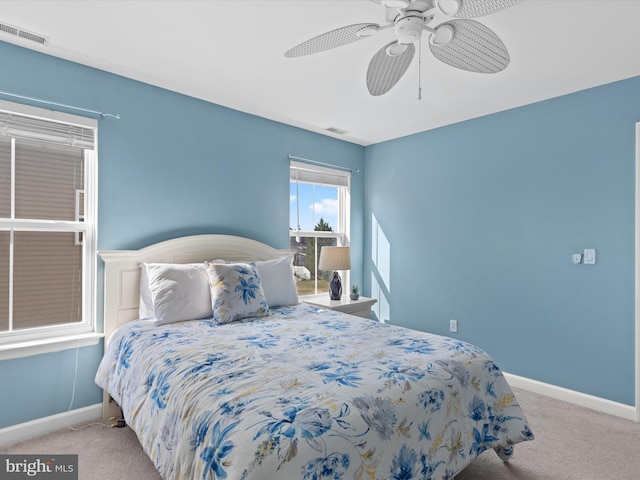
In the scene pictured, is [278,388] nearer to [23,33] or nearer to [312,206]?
[23,33]

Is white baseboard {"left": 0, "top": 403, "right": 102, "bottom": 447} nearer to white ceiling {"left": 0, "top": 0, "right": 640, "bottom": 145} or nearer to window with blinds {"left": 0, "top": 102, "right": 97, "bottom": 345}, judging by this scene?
window with blinds {"left": 0, "top": 102, "right": 97, "bottom": 345}

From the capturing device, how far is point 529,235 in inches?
131

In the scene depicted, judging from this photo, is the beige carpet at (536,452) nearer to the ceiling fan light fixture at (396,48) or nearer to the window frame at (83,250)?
the window frame at (83,250)

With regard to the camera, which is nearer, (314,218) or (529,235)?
(529,235)

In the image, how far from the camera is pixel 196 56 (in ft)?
8.27

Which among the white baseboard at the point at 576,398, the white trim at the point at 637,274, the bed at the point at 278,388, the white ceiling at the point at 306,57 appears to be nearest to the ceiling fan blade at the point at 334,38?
the white ceiling at the point at 306,57

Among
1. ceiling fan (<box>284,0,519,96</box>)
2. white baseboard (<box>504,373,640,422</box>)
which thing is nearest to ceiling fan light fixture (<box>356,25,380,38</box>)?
ceiling fan (<box>284,0,519,96</box>)

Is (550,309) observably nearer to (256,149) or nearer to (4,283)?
(256,149)

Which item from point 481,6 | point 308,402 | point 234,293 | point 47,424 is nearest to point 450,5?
point 481,6

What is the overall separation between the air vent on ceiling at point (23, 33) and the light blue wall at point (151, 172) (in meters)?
0.17

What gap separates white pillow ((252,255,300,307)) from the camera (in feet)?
10.2

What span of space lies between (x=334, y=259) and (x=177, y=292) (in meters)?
1.72

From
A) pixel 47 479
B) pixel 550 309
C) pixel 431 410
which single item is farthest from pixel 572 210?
pixel 47 479

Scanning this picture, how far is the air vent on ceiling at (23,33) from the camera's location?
2187mm
